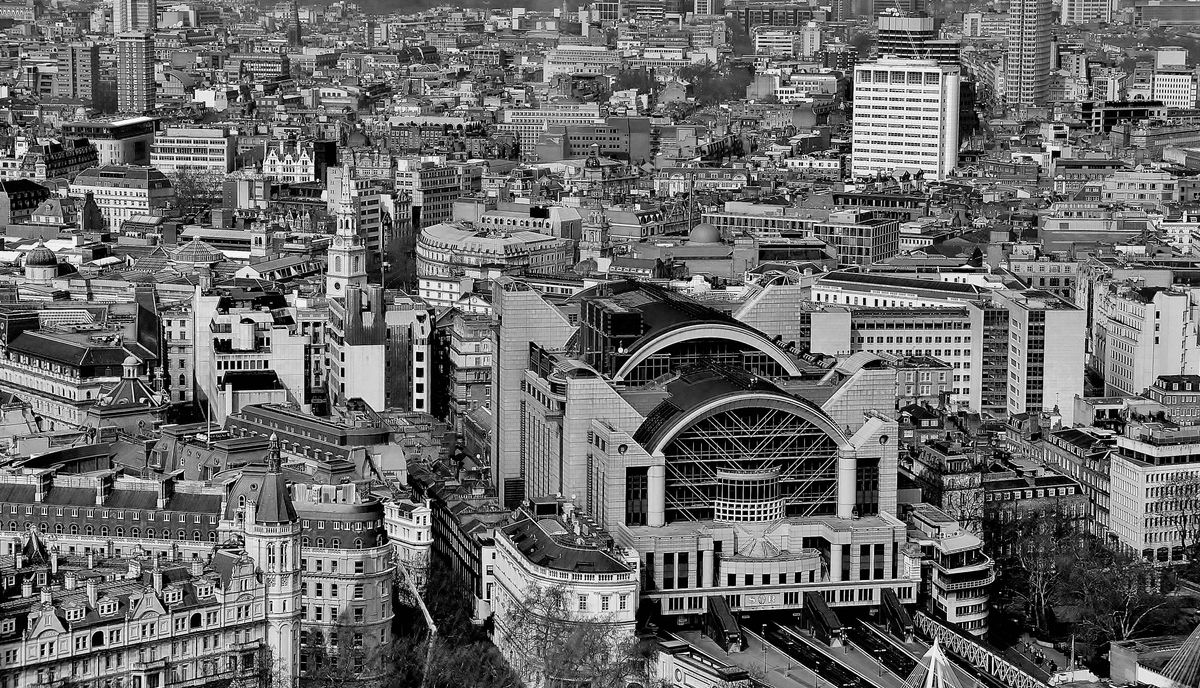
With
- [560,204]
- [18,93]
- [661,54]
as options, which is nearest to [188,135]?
[560,204]

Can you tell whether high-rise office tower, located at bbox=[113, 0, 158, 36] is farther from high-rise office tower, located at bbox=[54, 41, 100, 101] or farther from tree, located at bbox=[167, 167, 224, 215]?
tree, located at bbox=[167, 167, 224, 215]

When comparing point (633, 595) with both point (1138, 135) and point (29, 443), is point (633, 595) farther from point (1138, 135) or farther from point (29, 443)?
point (1138, 135)

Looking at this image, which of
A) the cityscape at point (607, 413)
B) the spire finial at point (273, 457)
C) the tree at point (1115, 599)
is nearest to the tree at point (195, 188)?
the cityscape at point (607, 413)

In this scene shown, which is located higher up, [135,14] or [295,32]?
[135,14]

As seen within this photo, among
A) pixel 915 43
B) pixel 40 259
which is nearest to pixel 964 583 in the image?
pixel 40 259

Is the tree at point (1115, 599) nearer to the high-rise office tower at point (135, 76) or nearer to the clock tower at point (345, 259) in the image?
the clock tower at point (345, 259)

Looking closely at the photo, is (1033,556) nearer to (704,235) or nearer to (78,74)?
(704,235)
